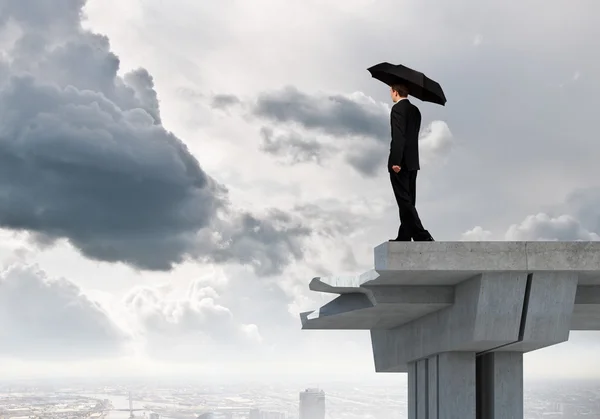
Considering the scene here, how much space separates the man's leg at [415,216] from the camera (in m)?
12.6

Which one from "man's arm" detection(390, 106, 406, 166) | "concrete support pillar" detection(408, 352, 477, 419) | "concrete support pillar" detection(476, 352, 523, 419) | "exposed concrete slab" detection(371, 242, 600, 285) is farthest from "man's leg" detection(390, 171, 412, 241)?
"concrete support pillar" detection(476, 352, 523, 419)

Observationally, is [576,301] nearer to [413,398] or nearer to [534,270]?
[534,270]

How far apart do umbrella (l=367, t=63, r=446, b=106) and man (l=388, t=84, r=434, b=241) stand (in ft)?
0.35

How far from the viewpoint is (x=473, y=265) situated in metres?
11.8

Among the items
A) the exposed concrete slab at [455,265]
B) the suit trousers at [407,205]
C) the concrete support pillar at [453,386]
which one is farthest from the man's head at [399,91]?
the concrete support pillar at [453,386]

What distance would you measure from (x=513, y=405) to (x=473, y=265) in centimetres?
317

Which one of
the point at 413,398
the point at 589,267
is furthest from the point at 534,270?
the point at 413,398

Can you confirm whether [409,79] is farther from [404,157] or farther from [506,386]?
[506,386]

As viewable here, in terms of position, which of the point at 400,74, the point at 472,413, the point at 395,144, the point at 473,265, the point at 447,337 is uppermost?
the point at 400,74

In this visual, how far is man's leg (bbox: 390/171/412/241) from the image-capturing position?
12.8 metres

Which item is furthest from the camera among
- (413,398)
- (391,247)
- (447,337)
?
(413,398)

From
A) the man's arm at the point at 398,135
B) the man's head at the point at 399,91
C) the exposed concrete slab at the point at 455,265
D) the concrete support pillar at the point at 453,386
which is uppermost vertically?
the man's head at the point at 399,91

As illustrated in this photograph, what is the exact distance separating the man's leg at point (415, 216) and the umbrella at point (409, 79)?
1107mm

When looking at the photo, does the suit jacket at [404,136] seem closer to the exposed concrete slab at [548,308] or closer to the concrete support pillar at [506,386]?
the exposed concrete slab at [548,308]
